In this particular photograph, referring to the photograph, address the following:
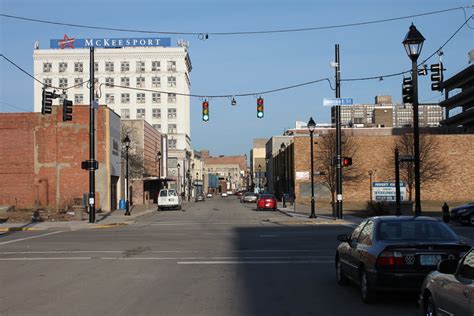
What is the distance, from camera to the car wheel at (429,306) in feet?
24.3

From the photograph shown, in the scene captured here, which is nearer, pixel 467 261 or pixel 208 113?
pixel 467 261

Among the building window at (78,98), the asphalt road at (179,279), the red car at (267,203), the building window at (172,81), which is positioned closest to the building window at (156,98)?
the building window at (172,81)

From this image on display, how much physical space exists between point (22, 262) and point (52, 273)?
289cm

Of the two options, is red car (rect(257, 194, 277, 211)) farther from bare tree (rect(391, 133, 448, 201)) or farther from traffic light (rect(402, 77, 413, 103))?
traffic light (rect(402, 77, 413, 103))

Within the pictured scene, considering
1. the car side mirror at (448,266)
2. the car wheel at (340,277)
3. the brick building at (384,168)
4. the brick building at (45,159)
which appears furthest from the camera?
the brick building at (384,168)

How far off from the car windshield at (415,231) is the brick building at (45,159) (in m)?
45.8

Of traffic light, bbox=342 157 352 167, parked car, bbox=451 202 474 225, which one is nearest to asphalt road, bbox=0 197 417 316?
parked car, bbox=451 202 474 225

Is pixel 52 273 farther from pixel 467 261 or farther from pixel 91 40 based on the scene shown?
pixel 91 40

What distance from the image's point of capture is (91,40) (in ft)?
375

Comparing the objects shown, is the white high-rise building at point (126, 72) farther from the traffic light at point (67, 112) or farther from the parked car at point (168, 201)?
the traffic light at point (67, 112)

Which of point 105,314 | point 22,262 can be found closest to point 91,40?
point 22,262

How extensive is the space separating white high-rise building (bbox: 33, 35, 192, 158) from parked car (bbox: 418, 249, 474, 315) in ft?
346

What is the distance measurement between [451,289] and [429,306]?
98 cm

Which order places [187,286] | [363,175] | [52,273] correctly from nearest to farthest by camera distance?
[187,286] < [52,273] < [363,175]
